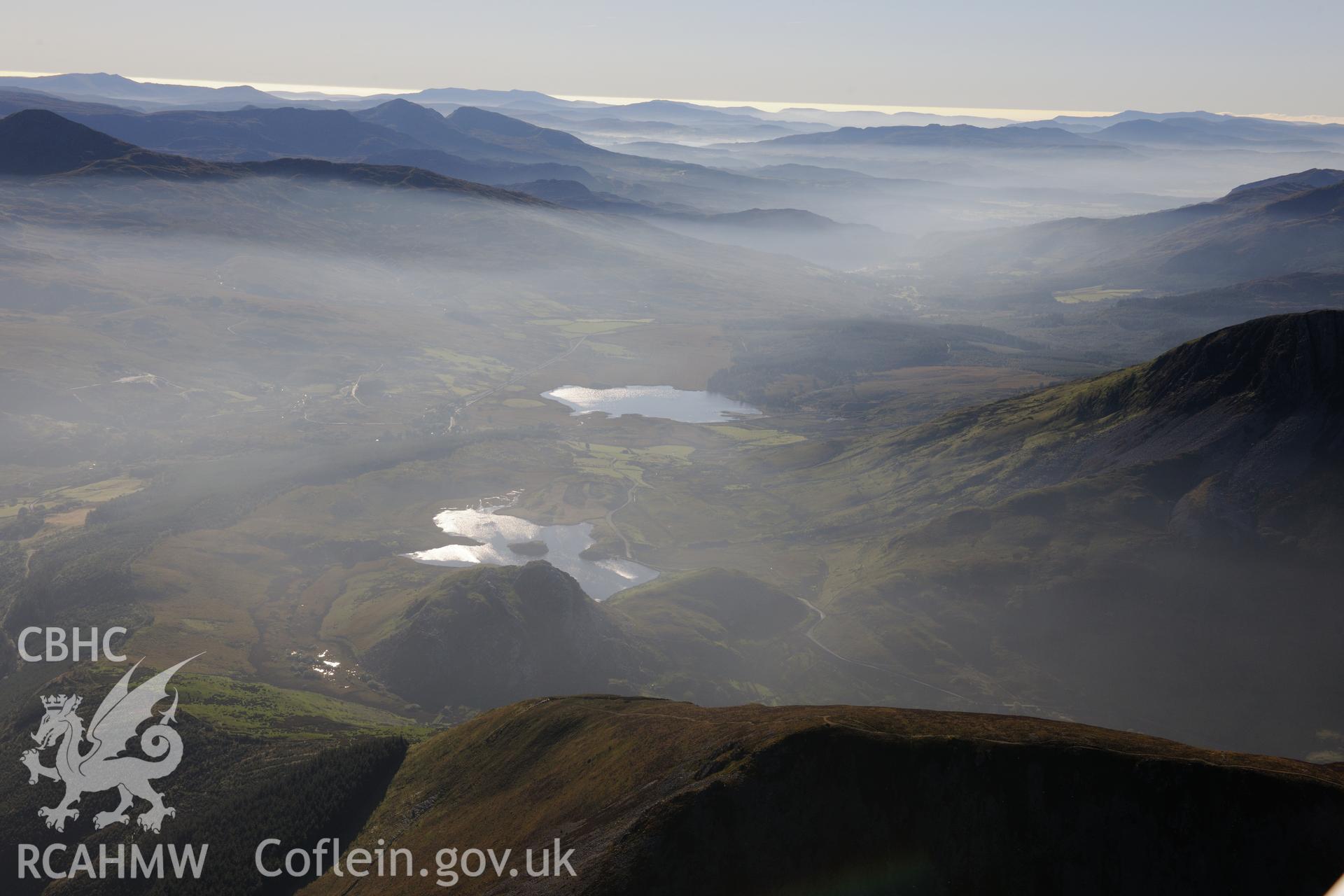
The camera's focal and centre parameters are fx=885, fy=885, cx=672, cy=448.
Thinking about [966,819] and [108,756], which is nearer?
[966,819]

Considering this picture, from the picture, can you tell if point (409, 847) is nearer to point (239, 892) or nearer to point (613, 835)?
point (239, 892)

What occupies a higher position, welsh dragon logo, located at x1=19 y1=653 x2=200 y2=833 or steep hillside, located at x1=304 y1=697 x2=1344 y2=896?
steep hillside, located at x1=304 y1=697 x2=1344 y2=896

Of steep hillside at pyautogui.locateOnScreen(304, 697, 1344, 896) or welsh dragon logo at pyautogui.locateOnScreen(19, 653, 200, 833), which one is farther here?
welsh dragon logo at pyautogui.locateOnScreen(19, 653, 200, 833)

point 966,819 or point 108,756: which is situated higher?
point 966,819

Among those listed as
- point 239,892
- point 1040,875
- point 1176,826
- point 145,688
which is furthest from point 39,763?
point 1176,826

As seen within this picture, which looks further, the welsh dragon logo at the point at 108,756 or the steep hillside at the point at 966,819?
the welsh dragon logo at the point at 108,756

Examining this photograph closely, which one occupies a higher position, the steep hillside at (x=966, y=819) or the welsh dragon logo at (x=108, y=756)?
the steep hillside at (x=966, y=819)
